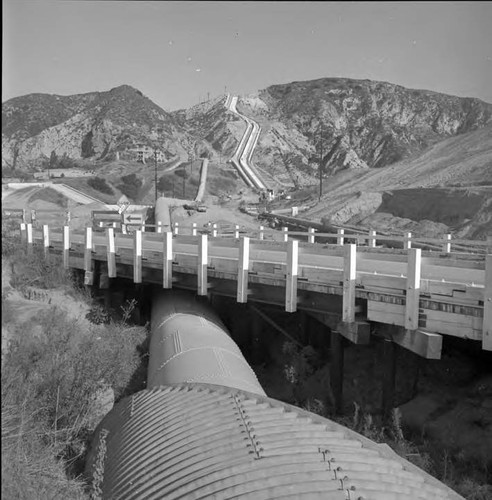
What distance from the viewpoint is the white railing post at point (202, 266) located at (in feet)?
40.4

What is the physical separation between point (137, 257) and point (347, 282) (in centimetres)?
667

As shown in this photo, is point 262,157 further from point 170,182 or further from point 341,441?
point 341,441

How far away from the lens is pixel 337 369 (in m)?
10.5

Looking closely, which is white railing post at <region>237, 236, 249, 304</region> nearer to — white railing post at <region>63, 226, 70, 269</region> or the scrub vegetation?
the scrub vegetation

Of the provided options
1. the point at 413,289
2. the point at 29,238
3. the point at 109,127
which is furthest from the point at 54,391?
the point at 109,127

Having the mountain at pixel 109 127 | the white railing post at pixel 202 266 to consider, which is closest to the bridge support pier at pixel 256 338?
the white railing post at pixel 202 266

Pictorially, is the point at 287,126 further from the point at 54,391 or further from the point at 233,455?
the point at 233,455

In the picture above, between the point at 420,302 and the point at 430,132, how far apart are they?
160 metres

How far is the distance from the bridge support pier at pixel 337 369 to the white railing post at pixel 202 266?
341 cm

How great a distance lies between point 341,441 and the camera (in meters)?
5.12

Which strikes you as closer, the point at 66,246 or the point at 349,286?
the point at 349,286

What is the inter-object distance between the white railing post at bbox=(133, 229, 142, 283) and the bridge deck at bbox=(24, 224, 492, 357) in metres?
0.03

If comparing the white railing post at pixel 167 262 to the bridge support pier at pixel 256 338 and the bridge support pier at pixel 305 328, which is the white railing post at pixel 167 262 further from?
the bridge support pier at pixel 305 328

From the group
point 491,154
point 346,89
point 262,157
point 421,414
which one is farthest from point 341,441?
point 346,89
